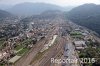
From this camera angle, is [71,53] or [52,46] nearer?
[71,53]

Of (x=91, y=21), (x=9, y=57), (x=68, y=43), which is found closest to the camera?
(x=9, y=57)

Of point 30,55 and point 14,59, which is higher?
point 14,59

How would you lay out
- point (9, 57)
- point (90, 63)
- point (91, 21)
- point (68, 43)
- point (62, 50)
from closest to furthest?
point (90, 63) → point (9, 57) → point (62, 50) → point (68, 43) → point (91, 21)

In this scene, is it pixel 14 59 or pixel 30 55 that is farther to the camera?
pixel 30 55

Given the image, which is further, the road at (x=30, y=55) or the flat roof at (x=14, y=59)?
the flat roof at (x=14, y=59)

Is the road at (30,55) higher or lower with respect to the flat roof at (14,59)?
lower

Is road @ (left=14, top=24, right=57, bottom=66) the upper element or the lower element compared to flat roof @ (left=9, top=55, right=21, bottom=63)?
lower

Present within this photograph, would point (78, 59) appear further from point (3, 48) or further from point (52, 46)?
point (3, 48)

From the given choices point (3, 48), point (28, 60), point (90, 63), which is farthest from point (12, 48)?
point (90, 63)

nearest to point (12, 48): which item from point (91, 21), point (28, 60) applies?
point (28, 60)

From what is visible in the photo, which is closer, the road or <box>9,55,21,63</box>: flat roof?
the road
